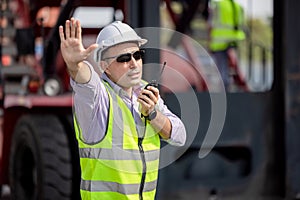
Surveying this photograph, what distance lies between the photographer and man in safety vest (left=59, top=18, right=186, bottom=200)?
3641 mm

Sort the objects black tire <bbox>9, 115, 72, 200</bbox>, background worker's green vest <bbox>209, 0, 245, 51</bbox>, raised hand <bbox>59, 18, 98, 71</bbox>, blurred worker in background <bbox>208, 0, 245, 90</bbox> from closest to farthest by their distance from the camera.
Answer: raised hand <bbox>59, 18, 98, 71</bbox>, black tire <bbox>9, 115, 72, 200</bbox>, background worker's green vest <bbox>209, 0, 245, 51</bbox>, blurred worker in background <bbox>208, 0, 245, 90</bbox>

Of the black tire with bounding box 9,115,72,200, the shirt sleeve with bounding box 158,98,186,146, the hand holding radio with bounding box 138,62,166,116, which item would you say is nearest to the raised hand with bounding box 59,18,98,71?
the hand holding radio with bounding box 138,62,166,116

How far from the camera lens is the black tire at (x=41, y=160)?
6.12m

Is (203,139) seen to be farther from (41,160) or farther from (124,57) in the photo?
(124,57)

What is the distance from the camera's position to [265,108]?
6465 mm

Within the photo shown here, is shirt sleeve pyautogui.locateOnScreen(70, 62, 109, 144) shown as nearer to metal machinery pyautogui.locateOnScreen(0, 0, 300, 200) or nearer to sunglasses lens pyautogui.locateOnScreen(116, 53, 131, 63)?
sunglasses lens pyautogui.locateOnScreen(116, 53, 131, 63)

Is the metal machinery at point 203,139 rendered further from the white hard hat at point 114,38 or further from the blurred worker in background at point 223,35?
the blurred worker in background at point 223,35

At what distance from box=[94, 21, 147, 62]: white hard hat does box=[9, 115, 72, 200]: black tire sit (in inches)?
99.2

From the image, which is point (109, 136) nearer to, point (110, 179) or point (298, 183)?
point (110, 179)

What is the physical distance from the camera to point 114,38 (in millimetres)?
3674

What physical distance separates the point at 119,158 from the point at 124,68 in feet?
1.20

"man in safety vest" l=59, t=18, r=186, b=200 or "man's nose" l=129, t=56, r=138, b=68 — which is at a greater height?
"man's nose" l=129, t=56, r=138, b=68

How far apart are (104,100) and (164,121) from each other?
25 cm

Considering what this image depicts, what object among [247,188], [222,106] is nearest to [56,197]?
[247,188]
